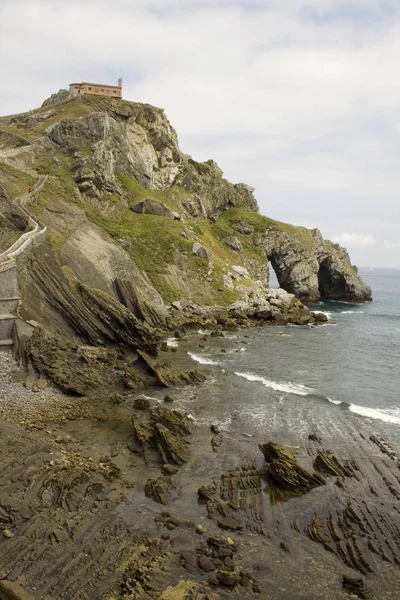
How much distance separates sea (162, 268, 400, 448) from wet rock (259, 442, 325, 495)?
5.07 meters

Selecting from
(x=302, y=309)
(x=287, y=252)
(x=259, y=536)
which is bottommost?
(x=259, y=536)

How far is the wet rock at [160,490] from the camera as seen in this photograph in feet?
74.1

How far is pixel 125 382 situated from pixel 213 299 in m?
37.6

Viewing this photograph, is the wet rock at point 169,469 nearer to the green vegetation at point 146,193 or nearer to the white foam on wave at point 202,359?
the white foam on wave at point 202,359

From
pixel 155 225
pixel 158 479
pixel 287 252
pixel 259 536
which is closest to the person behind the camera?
pixel 259 536

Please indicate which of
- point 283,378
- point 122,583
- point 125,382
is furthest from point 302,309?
point 122,583

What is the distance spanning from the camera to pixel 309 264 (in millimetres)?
105000

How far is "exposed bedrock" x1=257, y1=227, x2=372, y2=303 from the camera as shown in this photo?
105 m

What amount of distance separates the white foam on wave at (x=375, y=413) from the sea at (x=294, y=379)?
8cm

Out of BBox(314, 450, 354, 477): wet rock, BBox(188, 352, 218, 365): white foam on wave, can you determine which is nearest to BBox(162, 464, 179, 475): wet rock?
BBox(314, 450, 354, 477): wet rock

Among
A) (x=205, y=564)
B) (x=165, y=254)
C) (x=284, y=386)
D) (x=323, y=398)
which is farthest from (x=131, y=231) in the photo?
(x=205, y=564)

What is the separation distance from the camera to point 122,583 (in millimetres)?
16391

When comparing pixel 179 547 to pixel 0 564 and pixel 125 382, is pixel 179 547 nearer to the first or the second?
pixel 0 564

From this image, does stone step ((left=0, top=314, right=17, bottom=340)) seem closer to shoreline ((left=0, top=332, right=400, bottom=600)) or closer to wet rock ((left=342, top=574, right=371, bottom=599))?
shoreline ((left=0, top=332, right=400, bottom=600))
